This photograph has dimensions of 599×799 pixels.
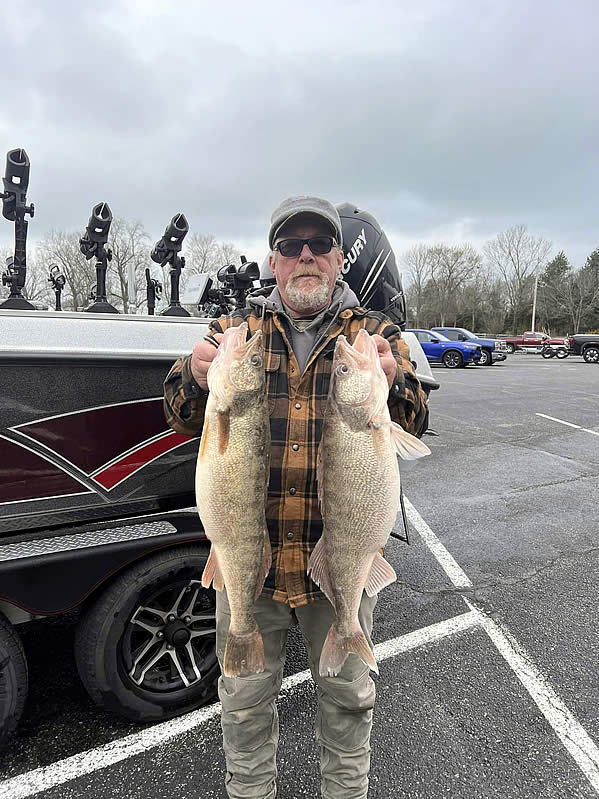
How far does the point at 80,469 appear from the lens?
2.54 metres

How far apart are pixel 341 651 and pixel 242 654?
36cm

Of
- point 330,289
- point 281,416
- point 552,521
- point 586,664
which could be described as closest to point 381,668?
point 586,664

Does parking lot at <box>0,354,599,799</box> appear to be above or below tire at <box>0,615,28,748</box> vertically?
below

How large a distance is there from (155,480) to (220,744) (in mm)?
1358

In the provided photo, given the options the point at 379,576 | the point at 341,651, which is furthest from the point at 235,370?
the point at 341,651

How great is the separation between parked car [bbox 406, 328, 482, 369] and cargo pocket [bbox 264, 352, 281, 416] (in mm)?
23011

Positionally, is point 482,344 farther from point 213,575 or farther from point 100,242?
point 213,575

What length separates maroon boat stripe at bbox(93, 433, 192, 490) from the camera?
8.58 ft

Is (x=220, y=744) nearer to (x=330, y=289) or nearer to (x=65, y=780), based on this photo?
(x=65, y=780)

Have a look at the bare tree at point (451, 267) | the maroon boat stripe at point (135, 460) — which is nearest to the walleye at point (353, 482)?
the maroon boat stripe at point (135, 460)

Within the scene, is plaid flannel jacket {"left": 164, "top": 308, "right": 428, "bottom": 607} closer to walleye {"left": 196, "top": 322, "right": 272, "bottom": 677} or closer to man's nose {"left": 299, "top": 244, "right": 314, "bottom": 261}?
walleye {"left": 196, "top": 322, "right": 272, "bottom": 677}

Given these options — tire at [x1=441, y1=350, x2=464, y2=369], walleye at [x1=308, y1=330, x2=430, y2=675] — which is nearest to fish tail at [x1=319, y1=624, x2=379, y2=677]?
walleye at [x1=308, y1=330, x2=430, y2=675]

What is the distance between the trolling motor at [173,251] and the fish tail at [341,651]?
11.5 feet

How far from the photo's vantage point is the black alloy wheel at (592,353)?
27.9 m
